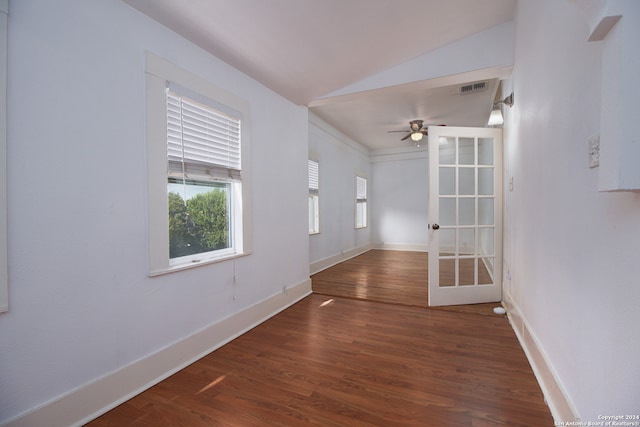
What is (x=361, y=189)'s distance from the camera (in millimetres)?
7102

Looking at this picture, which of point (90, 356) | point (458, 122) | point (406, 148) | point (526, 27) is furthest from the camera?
point (406, 148)

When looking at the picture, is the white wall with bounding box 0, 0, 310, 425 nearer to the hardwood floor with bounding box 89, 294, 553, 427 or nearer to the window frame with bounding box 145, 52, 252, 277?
the window frame with bounding box 145, 52, 252, 277

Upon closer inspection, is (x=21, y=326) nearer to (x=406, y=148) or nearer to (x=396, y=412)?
(x=396, y=412)

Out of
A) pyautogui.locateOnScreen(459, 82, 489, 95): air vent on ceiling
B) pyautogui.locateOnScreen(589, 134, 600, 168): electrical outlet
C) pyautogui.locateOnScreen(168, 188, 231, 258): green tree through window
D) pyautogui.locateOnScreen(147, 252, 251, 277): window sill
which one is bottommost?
pyautogui.locateOnScreen(147, 252, 251, 277): window sill

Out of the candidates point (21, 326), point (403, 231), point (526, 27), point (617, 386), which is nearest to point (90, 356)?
point (21, 326)

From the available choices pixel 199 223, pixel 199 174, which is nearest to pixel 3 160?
pixel 199 174

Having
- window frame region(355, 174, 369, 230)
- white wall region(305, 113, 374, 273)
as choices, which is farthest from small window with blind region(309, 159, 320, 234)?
window frame region(355, 174, 369, 230)

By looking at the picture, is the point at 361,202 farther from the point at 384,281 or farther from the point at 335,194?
the point at 384,281

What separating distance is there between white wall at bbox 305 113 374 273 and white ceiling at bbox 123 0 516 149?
1.92 meters

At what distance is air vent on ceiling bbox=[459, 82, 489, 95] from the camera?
11.8ft

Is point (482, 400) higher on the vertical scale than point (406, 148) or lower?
lower

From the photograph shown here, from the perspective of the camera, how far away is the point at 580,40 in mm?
1254

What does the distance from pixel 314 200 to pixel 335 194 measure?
85 centimetres

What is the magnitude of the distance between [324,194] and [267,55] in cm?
315
